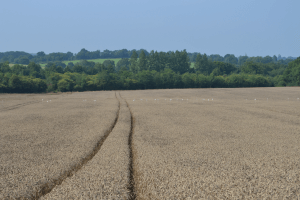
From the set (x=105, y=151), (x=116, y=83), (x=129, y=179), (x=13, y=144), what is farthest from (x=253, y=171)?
(x=116, y=83)

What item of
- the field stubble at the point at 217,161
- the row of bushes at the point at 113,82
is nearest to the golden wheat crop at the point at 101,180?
the field stubble at the point at 217,161

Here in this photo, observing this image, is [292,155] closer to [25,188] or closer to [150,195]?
[150,195]

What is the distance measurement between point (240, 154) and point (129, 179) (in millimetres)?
6781

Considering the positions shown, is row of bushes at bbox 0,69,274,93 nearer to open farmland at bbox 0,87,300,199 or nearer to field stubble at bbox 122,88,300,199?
open farmland at bbox 0,87,300,199

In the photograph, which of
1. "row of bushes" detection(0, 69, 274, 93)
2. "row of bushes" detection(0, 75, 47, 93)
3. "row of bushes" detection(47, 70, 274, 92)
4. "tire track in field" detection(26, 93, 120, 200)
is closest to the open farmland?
"tire track in field" detection(26, 93, 120, 200)

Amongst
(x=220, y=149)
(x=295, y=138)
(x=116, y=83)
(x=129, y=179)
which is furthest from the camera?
(x=116, y=83)

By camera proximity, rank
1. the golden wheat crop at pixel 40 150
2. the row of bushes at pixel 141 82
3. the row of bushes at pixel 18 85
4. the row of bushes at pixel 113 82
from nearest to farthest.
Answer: the golden wheat crop at pixel 40 150 → the row of bushes at pixel 18 85 → the row of bushes at pixel 113 82 → the row of bushes at pixel 141 82

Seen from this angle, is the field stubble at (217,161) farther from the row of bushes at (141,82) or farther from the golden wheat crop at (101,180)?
the row of bushes at (141,82)

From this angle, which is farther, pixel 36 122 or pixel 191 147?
pixel 36 122

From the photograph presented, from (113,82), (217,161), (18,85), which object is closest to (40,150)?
(217,161)

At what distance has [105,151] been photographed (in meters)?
13.7

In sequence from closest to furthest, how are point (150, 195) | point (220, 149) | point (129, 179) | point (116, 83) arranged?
point (150, 195), point (129, 179), point (220, 149), point (116, 83)

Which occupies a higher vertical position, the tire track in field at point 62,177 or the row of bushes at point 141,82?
the row of bushes at point 141,82

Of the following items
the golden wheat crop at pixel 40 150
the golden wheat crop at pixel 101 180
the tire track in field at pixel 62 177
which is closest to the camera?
the golden wheat crop at pixel 101 180
